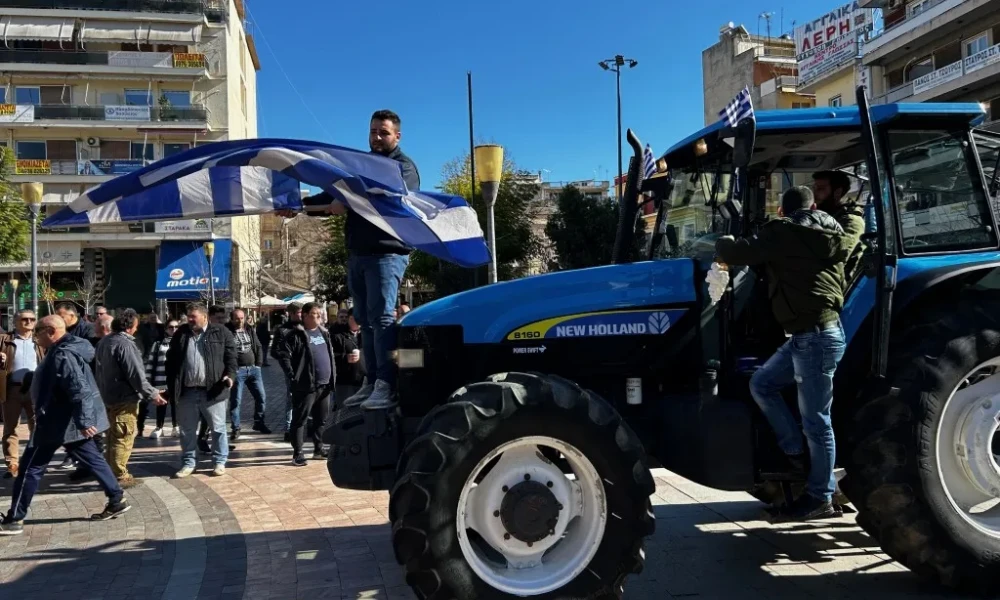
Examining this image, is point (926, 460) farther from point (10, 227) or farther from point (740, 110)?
point (10, 227)

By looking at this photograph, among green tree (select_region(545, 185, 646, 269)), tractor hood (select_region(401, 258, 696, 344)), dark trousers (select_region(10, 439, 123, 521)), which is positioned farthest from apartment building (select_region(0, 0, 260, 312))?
tractor hood (select_region(401, 258, 696, 344))

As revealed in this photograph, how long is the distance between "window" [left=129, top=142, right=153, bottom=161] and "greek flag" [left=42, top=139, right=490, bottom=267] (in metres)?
38.8

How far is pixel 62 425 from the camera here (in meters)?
6.25

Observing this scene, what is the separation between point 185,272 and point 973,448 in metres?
39.1

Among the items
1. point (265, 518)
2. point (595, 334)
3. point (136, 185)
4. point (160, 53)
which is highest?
point (160, 53)

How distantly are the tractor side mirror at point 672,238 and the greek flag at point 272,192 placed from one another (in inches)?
45.7

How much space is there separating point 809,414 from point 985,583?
3.99 feet

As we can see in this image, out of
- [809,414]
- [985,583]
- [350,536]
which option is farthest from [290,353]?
[985,583]

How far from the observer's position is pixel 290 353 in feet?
29.4

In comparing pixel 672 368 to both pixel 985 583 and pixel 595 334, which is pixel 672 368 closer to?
pixel 595 334

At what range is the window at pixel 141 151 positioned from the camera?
39.8m

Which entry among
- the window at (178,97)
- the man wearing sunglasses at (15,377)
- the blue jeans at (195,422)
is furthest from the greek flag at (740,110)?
the window at (178,97)

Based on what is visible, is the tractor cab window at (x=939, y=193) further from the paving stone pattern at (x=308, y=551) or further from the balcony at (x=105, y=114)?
the balcony at (x=105, y=114)

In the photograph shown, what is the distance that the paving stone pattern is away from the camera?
4.42m
